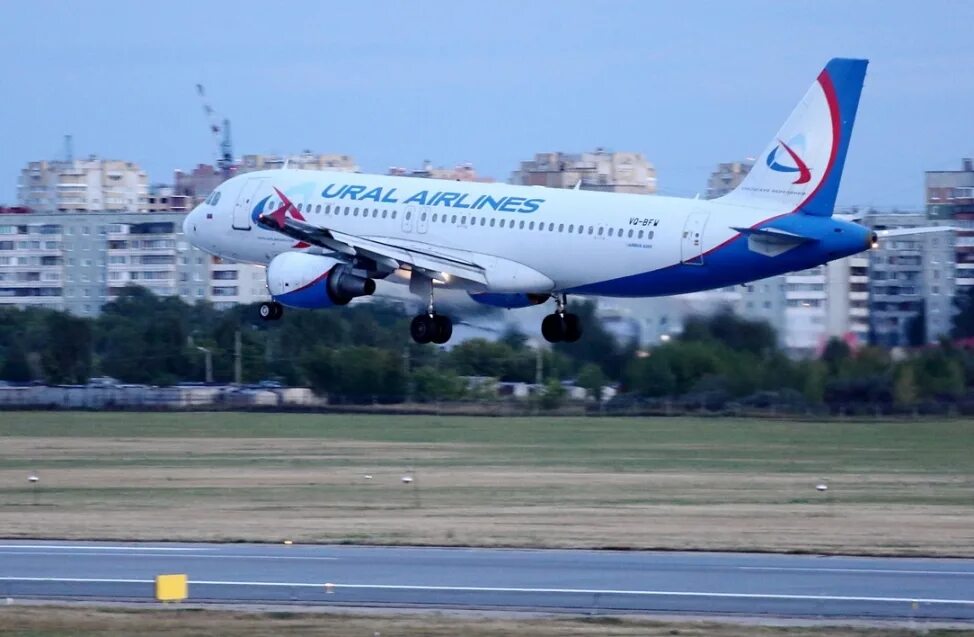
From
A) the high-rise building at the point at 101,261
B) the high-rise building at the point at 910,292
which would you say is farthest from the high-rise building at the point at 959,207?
the high-rise building at the point at 101,261

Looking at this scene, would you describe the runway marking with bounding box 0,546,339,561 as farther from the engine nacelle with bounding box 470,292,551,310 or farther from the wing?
the engine nacelle with bounding box 470,292,551,310

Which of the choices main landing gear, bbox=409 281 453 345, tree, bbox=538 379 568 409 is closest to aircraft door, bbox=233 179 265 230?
main landing gear, bbox=409 281 453 345

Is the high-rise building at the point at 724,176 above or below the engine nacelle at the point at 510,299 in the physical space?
above

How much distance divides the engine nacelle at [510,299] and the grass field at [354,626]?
2907cm

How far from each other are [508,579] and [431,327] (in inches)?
982

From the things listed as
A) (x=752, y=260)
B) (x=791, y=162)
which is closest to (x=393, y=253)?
(x=752, y=260)

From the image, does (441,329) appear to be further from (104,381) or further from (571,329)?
(104,381)

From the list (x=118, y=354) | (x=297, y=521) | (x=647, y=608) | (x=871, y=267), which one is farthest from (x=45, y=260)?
(x=647, y=608)

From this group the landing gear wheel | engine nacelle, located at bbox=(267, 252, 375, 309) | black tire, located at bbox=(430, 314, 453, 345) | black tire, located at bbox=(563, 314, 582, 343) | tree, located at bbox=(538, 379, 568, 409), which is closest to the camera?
engine nacelle, located at bbox=(267, 252, 375, 309)

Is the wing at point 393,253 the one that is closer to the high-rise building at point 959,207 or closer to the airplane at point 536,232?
the airplane at point 536,232

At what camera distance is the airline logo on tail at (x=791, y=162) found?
48.7 m

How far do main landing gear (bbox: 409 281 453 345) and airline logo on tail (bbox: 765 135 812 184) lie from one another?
11345 millimetres

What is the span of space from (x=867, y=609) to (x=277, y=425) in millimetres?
51523

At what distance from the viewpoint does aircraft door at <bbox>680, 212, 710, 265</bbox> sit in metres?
49.2
